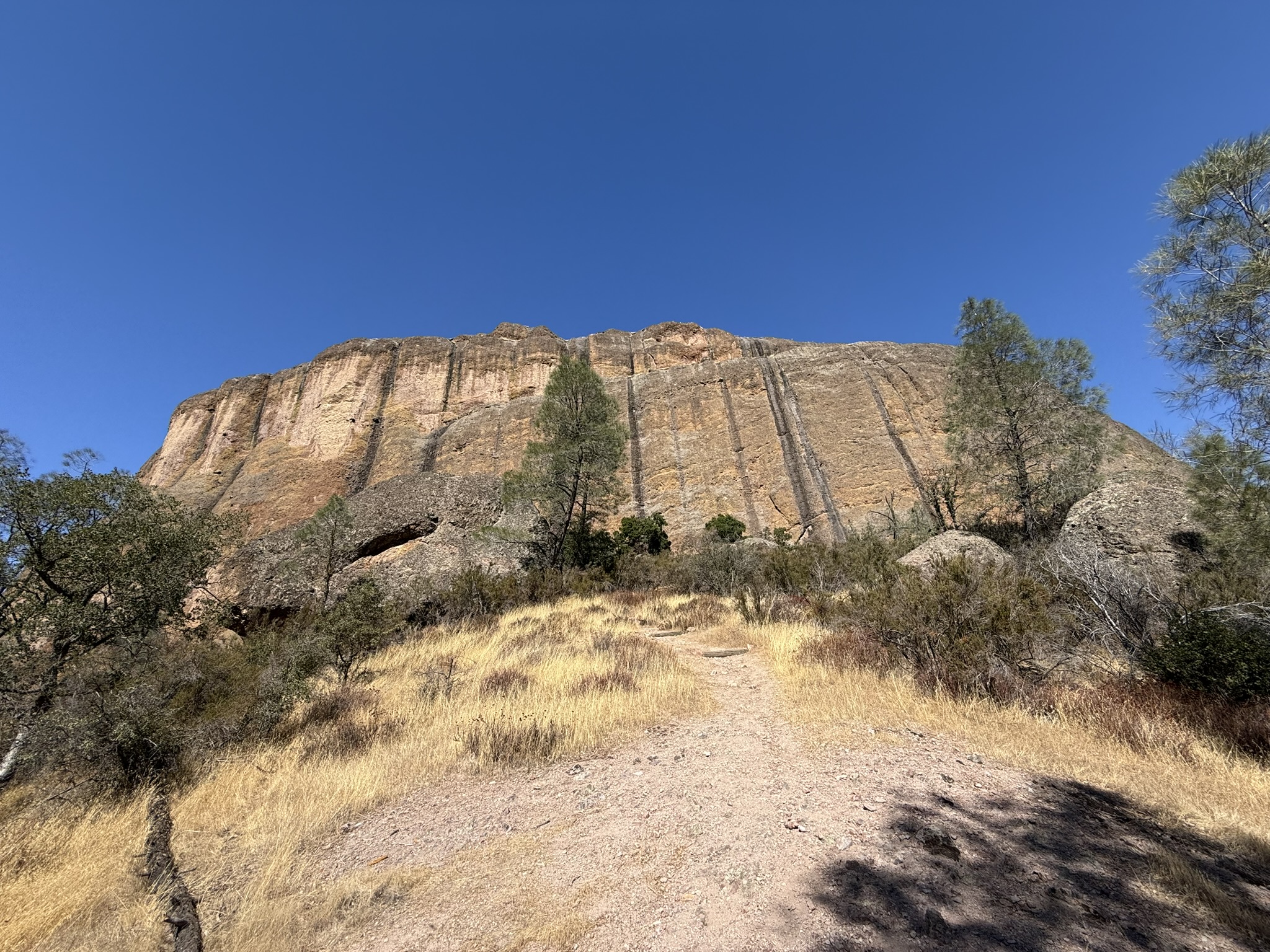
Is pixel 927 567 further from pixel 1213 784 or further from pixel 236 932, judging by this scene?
pixel 236 932

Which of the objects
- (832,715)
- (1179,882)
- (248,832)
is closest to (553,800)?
(248,832)

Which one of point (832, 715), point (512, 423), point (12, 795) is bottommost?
point (12, 795)

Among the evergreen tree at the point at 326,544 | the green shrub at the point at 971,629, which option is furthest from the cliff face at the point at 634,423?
the green shrub at the point at 971,629

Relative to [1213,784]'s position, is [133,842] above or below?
below

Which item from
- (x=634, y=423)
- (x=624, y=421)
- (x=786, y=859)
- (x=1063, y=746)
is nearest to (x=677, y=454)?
(x=634, y=423)

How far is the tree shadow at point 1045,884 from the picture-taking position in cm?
207

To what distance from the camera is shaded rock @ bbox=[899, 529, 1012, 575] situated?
10.5 m

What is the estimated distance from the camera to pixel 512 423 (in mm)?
36406

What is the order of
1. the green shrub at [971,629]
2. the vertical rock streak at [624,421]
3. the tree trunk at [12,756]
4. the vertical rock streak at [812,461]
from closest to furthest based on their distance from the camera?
the tree trunk at [12,756] → the green shrub at [971,629] → the vertical rock streak at [812,461] → the vertical rock streak at [624,421]

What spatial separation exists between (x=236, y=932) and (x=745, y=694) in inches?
194

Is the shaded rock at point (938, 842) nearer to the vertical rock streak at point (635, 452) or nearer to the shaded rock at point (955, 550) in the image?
the shaded rock at point (955, 550)

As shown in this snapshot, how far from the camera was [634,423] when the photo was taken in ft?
117

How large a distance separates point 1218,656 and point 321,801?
801 cm

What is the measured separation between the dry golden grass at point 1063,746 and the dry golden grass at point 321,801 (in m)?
1.53
